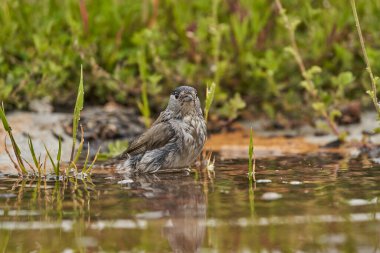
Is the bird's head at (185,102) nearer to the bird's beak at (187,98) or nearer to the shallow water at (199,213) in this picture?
the bird's beak at (187,98)

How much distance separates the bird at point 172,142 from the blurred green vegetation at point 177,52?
91cm

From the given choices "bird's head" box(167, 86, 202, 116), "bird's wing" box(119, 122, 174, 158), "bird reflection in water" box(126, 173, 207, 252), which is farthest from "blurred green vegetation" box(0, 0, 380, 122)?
"bird reflection in water" box(126, 173, 207, 252)

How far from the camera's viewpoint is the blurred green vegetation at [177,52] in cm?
655

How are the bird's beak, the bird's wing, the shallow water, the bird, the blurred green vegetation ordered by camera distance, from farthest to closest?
the blurred green vegetation, the bird's beak, the bird's wing, the bird, the shallow water

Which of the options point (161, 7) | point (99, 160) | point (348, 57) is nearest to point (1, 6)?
point (161, 7)

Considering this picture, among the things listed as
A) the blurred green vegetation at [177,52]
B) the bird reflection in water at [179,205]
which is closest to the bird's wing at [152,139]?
the bird reflection in water at [179,205]

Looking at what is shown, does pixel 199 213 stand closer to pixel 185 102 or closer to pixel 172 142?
pixel 172 142

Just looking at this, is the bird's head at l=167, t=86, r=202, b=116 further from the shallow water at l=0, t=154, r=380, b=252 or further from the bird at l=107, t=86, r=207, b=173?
the shallow water at l=0, t=154, r=380, b=252

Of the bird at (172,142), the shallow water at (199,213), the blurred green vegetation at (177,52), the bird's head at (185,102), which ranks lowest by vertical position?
the shallow water at (199,213)

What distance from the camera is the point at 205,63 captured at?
698 cm

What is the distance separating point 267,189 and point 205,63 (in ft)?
10.1

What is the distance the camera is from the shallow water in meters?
2.86

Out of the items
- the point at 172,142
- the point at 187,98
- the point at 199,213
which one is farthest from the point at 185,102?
the point at 199,213

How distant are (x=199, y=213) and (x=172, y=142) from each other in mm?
1862
